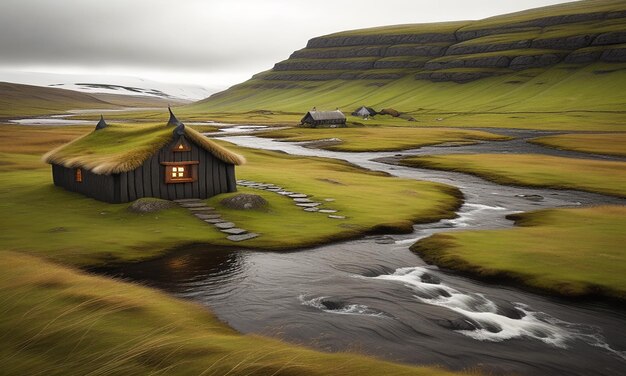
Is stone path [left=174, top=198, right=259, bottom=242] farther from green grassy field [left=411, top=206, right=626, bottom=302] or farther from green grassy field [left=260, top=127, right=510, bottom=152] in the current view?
green grassy field [left=260, top=127, right=510, bottom=152]

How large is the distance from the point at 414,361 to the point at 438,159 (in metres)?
55.2

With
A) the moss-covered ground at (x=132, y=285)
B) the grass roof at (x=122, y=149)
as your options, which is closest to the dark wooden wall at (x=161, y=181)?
the grass roof at (x=122, y=149)

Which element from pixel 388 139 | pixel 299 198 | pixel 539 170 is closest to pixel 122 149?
pixel 299 198

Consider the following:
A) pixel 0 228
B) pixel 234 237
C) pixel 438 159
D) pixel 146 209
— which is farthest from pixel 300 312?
pixel 438 159

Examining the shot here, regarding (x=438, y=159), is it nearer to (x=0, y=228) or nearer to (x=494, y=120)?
(x=0, y=228)

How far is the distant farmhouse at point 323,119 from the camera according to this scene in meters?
133

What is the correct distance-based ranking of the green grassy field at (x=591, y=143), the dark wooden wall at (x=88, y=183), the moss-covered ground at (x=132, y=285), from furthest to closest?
the green grassy field at (x=591, y=143) < the dark wooden wall at (x=88, y=183) < the moss-covered ground at (x=132, y=285)

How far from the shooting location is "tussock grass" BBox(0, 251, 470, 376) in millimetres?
9516

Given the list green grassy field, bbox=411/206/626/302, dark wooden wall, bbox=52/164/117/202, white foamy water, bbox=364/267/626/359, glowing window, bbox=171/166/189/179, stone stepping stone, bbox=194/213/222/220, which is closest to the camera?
white foamy water, bbox=364/267/626/359

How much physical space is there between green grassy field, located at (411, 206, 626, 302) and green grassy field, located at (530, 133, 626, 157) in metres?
52.4

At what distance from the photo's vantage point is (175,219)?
2817cm

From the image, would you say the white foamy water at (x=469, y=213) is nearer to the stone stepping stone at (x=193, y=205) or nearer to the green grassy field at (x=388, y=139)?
the stone stepping stone at (x=193, y=205)

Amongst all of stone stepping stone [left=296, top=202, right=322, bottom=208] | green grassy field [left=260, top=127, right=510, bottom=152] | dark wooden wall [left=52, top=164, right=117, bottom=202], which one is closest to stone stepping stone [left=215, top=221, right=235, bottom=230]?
stone stepping stone [left=296, top=202, right=322, bottom=208]

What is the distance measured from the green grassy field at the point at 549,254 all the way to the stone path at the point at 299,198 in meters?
7.69
